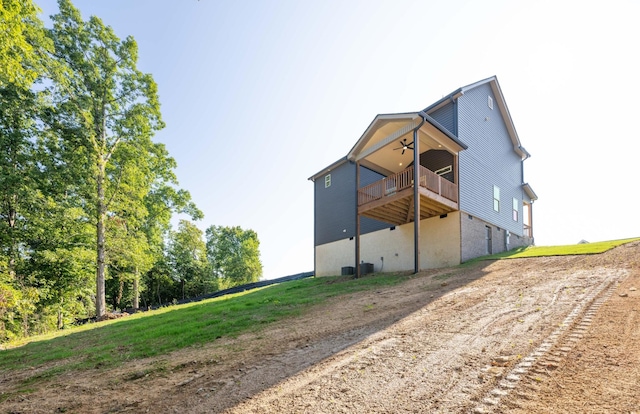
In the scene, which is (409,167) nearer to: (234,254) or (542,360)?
(542,360)

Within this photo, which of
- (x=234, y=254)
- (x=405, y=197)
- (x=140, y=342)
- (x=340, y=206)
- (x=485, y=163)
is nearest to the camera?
(x=140, y=342)

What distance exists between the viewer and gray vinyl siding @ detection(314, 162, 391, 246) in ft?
57.8

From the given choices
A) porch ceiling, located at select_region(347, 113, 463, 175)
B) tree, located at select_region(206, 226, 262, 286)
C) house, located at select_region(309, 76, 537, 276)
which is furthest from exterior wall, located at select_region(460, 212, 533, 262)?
tree, located at select_region(206, 226, 262, 286)

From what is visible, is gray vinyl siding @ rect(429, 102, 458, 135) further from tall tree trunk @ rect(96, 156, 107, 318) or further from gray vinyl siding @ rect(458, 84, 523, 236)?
tall tree trunk @ rect(96, 156, 107, 318)

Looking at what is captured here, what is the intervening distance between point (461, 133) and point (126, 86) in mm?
17304

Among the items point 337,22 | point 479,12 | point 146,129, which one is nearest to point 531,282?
point 479,12

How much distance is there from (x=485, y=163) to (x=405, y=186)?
631cm

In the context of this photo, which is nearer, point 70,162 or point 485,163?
point 70,162

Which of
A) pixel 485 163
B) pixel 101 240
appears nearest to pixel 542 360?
pixel 485 163

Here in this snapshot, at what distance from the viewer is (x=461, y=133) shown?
1402 cm

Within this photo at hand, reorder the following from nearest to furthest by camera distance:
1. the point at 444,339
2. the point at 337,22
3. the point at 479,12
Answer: the point at 444,339, the point at 479,12, the point at 337,22

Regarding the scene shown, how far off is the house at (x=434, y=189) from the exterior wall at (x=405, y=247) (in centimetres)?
5

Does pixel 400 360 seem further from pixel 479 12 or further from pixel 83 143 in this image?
pixel 83 143

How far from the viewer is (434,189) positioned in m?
12.3
